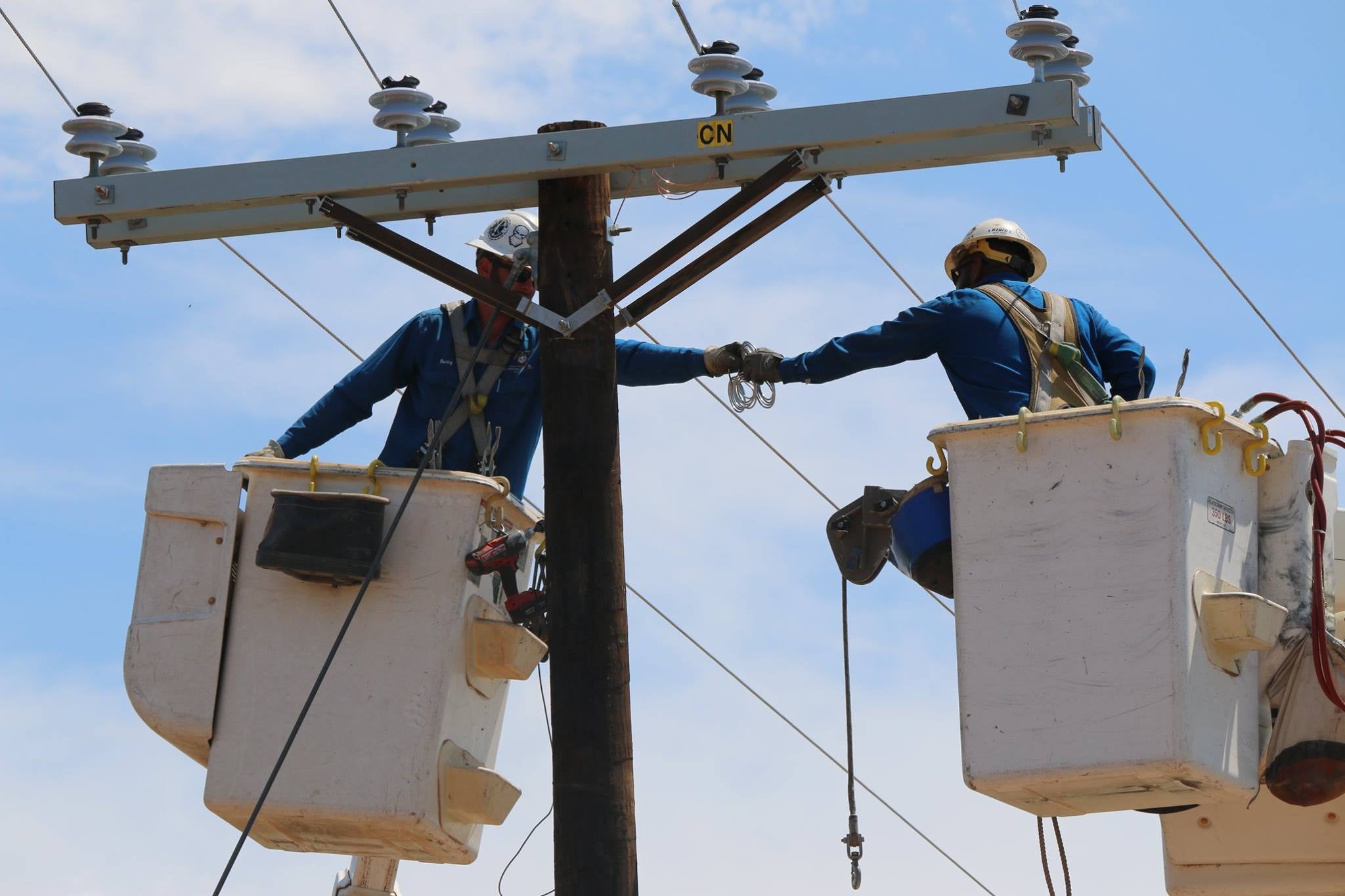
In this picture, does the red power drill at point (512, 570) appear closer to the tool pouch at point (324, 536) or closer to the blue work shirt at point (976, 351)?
the tool pouch at point (324, 536)

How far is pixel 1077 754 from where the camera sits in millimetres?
7113

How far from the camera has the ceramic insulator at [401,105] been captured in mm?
8273

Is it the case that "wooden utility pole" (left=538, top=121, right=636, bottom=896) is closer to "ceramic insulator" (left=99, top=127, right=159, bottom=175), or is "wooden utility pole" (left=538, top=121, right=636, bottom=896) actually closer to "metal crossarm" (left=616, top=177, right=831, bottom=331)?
"metal crossarm" (left=616, top=177, right=831, bottom=331)

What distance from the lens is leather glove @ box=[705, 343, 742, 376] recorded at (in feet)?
28.2

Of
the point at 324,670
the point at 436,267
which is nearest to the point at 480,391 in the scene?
the point at 436,267

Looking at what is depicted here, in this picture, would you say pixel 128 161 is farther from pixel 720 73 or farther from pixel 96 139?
pixel 720 73

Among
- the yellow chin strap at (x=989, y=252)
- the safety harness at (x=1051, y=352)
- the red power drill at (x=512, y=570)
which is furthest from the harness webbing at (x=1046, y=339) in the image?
the red power drill at (x=512, y=570)

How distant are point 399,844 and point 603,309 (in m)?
1.82

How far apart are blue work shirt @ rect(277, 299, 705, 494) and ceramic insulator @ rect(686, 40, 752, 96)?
1091 mm

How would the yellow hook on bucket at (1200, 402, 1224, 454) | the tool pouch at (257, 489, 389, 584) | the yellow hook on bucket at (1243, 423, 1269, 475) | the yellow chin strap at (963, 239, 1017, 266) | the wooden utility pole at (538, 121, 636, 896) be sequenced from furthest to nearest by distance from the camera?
the yellow chin strap at (963, 239, 1017, 266) < the tool pouch at (257, 489, 389, 584) < the wooden utility pole at (538, 121, 636, 896) < the yellow hook on bucket at (1243, 423, 1269, 475) < the yellow hook on bucket at (1200, 402, 1224, 454)

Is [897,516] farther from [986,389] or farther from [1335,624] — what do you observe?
[1335,624]

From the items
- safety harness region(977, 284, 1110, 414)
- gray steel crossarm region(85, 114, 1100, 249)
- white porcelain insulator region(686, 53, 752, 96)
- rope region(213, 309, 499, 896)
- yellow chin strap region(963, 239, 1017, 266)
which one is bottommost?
rope region(213, 309, 499, 896)

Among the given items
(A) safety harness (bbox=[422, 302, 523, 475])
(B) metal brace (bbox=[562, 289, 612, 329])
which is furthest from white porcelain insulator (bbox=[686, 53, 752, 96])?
(A) safety harness (bbox=[422, 302, 523, 475])

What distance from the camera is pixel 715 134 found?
7930mm
